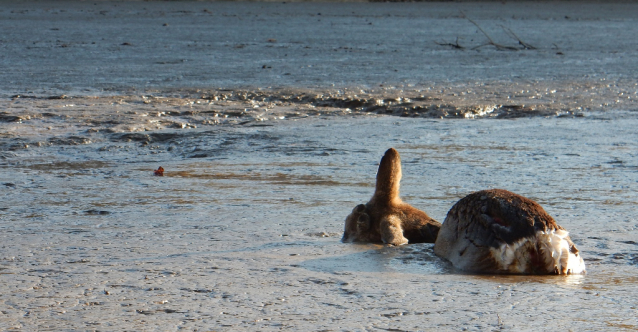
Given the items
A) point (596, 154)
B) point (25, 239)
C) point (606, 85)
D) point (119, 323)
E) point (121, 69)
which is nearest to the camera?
point (119, 323)

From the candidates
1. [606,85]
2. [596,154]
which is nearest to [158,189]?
[596,154]

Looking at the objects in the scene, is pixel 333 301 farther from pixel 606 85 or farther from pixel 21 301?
pixel 606 85

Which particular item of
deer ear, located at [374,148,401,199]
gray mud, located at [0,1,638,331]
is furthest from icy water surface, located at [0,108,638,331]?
deer ear, located at [374,148,401,199]

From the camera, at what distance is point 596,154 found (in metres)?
8.08

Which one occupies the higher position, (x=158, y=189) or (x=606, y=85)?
(x=606, y=85)

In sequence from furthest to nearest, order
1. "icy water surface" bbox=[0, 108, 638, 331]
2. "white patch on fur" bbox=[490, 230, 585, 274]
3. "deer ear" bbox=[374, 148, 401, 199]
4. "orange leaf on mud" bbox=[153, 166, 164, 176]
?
"orange leaf on mud" bbox=[153, 166, 164, 176] → "deer ear" bbox=[374, 148, 401, 199] → "white patch on fur" bbox=[490, 230, 585, 274] → "icy water surface" bbox=[0, 108, 638, 331]

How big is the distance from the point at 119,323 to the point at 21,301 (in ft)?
1.92

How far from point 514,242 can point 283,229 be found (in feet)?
5.33

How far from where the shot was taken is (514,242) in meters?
4.33

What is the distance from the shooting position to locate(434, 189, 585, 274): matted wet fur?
4.30 meters

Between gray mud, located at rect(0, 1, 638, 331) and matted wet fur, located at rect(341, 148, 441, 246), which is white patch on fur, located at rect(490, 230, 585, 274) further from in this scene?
matted wet fur, located at rect(341, 148, 441, 246)

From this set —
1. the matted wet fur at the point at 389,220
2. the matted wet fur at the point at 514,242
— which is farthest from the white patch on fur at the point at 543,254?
the matted wet fur at the point at 389,220

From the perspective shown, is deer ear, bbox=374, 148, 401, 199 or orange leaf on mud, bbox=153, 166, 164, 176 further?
orange leaf on mud, bbox=153, 166, 164, 176

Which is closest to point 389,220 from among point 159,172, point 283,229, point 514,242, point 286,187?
point 283,229
